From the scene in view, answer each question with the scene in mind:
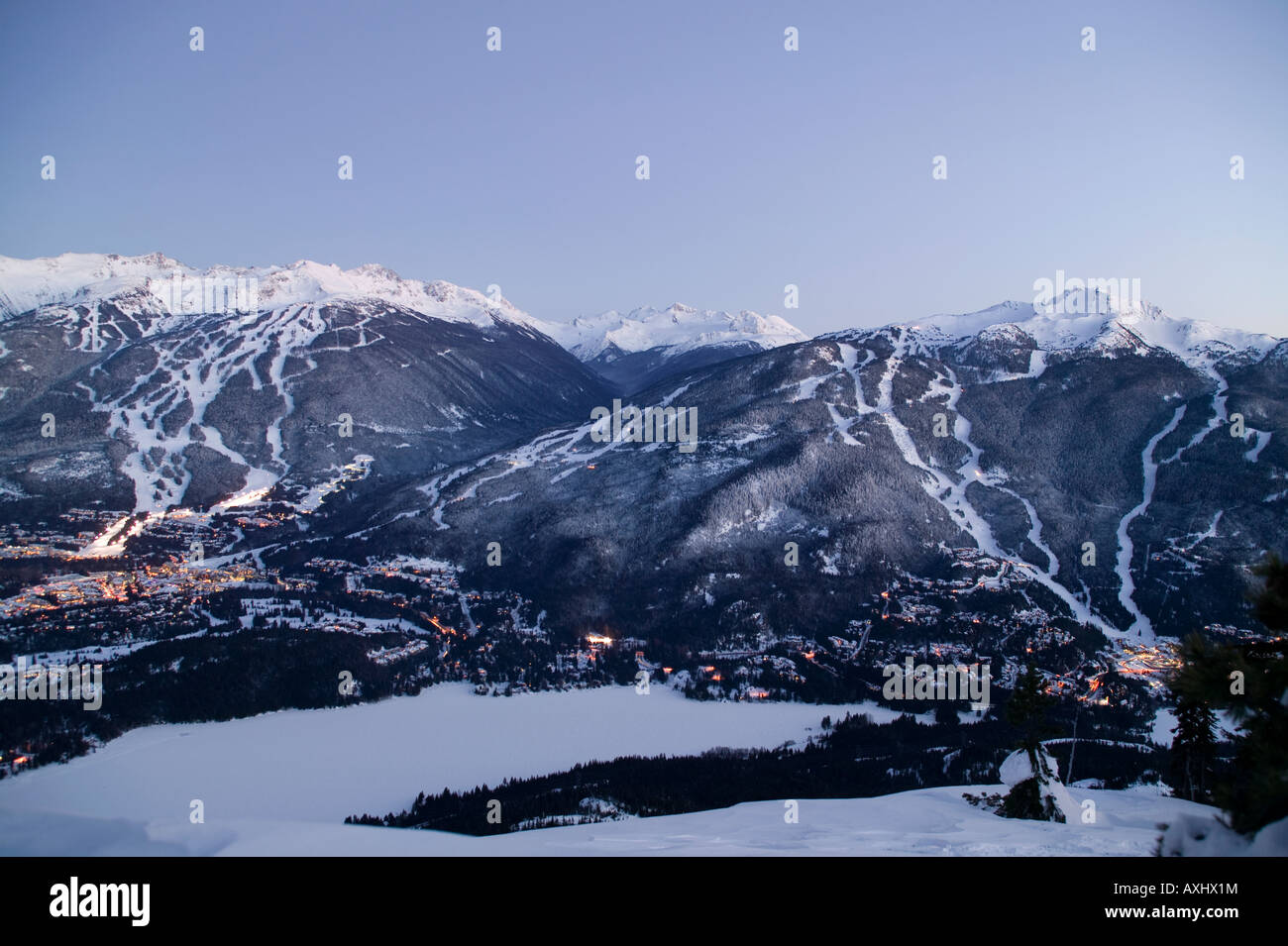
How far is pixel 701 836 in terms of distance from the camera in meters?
23.5

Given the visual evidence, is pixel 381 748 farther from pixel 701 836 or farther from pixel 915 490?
pixel 915 490

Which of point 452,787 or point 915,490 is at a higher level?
point 915,490

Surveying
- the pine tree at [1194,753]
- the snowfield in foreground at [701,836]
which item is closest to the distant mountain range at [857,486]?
the pine tree at [1194,753]

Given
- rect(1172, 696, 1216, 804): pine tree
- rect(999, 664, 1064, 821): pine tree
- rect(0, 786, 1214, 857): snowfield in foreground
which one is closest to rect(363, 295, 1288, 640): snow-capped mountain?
rect(1172, 696, 1216, 804): pine tree


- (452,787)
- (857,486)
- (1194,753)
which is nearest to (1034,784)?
(1194,753)

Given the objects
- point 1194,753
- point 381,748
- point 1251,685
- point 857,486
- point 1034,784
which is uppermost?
point 857,486

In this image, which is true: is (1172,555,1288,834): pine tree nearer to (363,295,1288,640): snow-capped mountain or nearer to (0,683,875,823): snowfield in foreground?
(0,683,875,823): snowfield in foreground

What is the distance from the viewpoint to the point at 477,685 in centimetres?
9444

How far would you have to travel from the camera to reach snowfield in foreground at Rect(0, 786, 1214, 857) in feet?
57.2

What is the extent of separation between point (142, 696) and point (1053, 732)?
9038 cm

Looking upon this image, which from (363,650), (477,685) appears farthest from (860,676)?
(363,650)

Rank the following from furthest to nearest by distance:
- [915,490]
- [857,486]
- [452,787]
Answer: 1. [915,490]
2. [857,486]
3. [452,787]

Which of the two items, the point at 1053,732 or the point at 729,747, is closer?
the point at 1053,732

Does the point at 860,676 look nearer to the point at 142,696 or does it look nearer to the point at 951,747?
the point at 951,747
